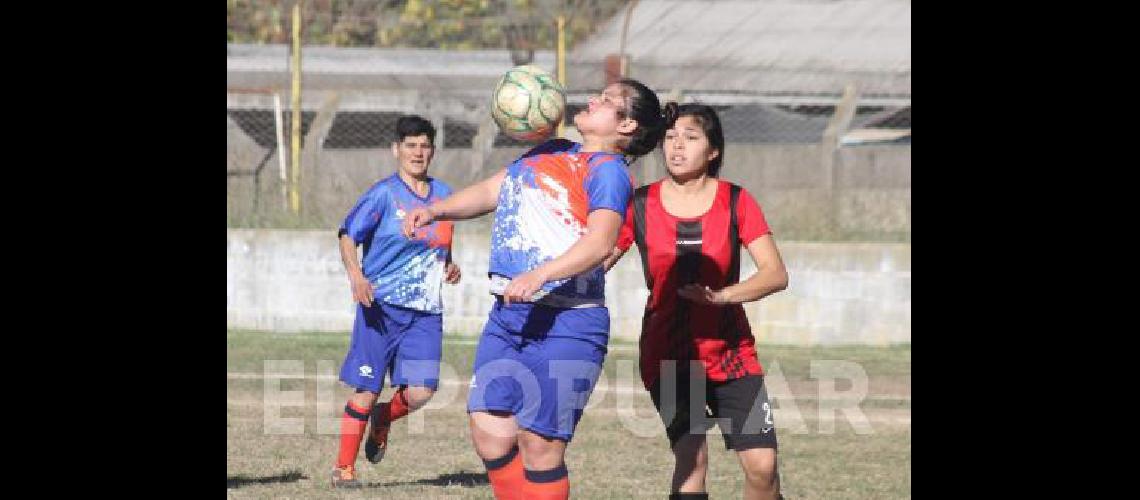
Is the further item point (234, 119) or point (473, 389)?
point (234, 119)

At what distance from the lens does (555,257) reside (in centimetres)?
751

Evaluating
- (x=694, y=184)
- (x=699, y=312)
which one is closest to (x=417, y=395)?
(x=699, y=312)

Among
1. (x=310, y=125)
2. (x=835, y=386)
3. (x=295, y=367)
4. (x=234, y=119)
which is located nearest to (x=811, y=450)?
(x=835, y=386)

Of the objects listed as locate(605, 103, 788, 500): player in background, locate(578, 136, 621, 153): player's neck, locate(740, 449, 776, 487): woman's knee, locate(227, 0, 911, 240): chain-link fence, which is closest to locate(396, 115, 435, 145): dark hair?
locate(605, 103, 788, 500): player in background

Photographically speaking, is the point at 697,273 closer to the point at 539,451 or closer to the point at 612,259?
the point at 612,259

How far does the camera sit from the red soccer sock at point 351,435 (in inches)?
401

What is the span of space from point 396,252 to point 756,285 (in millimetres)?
3705

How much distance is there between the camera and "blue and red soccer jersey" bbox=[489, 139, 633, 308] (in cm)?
754

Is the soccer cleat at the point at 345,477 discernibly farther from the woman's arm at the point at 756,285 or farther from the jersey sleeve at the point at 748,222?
the jersey sleeve at the point at 748,222

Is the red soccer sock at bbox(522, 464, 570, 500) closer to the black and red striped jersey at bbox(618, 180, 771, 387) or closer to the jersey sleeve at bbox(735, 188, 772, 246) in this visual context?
the black and red striped jersey at bbox(618, 180, 771, 387)
